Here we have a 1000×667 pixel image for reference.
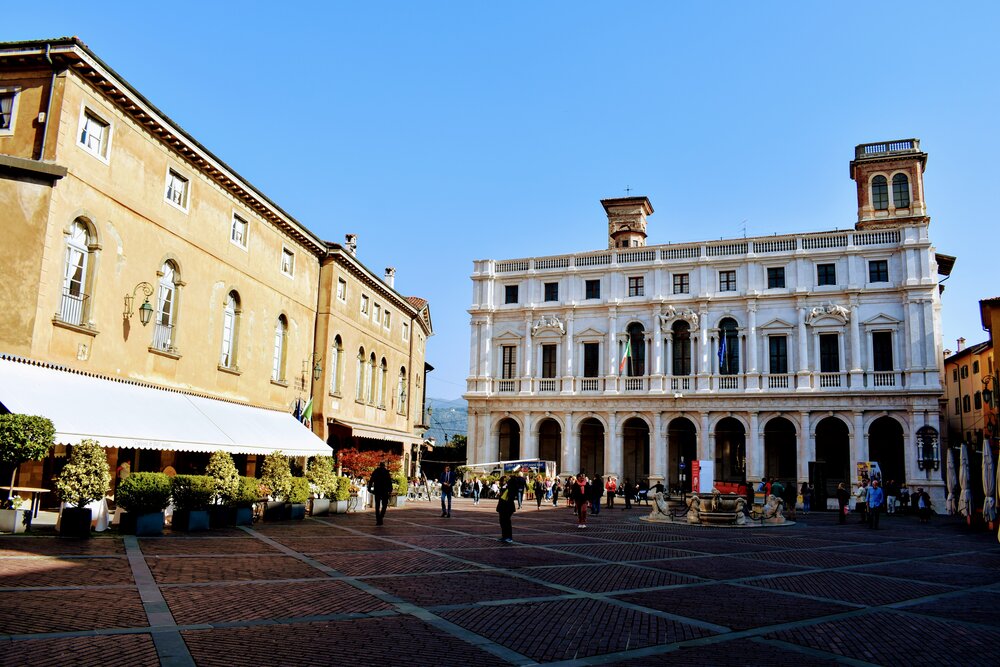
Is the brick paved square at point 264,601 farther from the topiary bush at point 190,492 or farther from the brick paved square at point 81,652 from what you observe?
the topiary bush at point 190,492

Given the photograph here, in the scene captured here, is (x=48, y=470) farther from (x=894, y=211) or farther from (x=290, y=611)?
(x=894, y=211)

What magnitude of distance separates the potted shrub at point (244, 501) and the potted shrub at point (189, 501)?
1391 mm

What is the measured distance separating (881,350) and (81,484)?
42110 mm

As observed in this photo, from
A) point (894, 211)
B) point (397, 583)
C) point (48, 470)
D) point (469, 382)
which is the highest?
point (894, 211)

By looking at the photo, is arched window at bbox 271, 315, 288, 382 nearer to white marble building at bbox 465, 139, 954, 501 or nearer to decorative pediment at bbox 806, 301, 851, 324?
white marble building at bbox 465, 139, 954, 501

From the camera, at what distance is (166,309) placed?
66.7 ft

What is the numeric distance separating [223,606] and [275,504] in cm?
1206

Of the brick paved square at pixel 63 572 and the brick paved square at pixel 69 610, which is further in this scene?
the brick paved square at pixel 63 572

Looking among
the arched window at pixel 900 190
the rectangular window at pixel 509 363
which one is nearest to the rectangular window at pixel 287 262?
the rectangular window at pixel 509 363

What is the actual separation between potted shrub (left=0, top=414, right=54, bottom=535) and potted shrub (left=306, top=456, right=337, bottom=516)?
974 cm

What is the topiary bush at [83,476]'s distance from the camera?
1423 centimetres

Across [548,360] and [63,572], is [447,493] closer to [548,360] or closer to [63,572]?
[63,572]

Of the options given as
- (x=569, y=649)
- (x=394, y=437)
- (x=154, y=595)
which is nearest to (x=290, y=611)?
(x=154, y=595)

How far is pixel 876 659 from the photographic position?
752 centimetres
